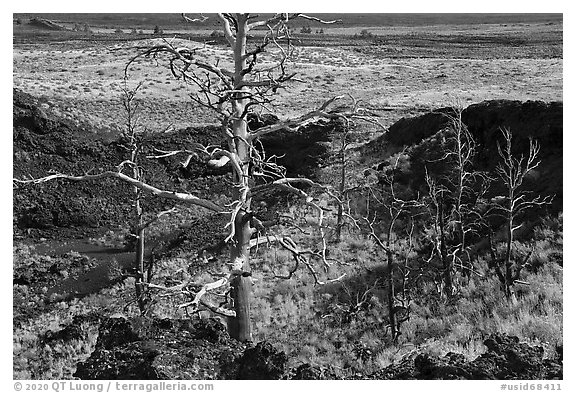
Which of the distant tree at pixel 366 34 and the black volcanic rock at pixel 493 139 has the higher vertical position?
the distant tree at pixel 366 34

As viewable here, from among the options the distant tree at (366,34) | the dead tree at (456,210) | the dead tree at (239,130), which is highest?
the distant tree at (366,34)

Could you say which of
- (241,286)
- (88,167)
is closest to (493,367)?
(241,286)

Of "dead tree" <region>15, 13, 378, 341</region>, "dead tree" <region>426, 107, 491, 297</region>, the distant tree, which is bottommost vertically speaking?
"dead tree" <region>426, 107, 491, 297</region>

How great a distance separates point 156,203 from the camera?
101ft

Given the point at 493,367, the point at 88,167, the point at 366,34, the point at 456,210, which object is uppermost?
the point at 366,34

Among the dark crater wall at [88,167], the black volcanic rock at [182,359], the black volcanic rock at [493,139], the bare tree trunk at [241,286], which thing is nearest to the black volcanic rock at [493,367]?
the black volcanic rock at [182,359]

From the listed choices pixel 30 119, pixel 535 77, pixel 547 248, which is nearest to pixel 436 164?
pixel 547 248

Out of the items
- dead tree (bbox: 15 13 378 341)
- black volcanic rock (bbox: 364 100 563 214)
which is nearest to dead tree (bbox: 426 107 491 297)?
black volcanic rock (bbox: 364 100 563 214)

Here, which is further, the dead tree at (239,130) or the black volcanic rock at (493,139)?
the black volcanic rock at (493,139)

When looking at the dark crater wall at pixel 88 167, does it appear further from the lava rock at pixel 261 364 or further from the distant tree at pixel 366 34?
the distant tree at pixel 366 34

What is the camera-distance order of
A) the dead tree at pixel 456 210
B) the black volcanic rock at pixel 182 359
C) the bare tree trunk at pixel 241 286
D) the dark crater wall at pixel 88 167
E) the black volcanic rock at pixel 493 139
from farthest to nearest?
the dark crater wall at pixel 88 167 → the black volcanic rock at pixel 493 139 → the dead tree at pixel 456 210 → the bare tree trunk at pixel 241 286 → the black volcanic rock at pixel 182 359

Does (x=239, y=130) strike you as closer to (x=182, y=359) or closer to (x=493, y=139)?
(x=182, y=359)

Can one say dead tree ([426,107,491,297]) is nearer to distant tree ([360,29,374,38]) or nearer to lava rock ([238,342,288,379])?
lava rock ([238,342,288,379])

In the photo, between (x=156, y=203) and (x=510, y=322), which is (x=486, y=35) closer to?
(x=156, y=203)
